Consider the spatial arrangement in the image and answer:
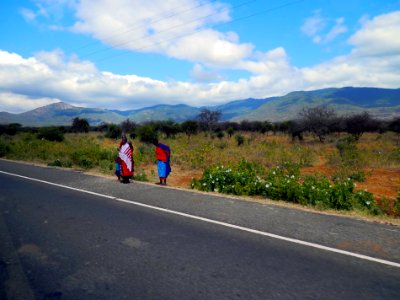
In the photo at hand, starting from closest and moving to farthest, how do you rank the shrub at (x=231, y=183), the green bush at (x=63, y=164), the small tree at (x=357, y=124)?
the shrub at (x=231, y=183)
the green bush at (x=63, y=164)
the small tree at (x=357, y=124)

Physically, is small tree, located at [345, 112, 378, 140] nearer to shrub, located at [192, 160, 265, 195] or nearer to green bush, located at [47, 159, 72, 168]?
green bush, located at [47, 159, 72, 168]

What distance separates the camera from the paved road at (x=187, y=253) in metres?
3.67

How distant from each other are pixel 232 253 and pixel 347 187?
4.44 m

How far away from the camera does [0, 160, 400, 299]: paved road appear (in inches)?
145

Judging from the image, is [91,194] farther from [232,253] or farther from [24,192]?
[232,253]

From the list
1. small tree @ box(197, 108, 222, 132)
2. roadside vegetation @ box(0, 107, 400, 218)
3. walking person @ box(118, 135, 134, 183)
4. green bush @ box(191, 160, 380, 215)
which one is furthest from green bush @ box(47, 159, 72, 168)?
A: small tree @ box(197, 108, 222, 132)

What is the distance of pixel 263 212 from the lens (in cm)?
702

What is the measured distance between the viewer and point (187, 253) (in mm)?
4715

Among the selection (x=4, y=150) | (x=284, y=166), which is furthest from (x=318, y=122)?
(x=4, y=150)

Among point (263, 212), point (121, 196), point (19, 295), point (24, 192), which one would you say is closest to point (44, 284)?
point (19, 295)

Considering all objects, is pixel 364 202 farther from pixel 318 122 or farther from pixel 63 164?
pixel 318 122

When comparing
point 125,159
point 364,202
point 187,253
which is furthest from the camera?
point 125,159

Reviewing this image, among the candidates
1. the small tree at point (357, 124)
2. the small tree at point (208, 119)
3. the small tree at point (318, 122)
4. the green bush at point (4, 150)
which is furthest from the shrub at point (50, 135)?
the small tree at point (357, 124)

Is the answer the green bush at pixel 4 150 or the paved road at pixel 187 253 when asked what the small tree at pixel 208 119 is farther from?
the paved road at pixel 187 253
